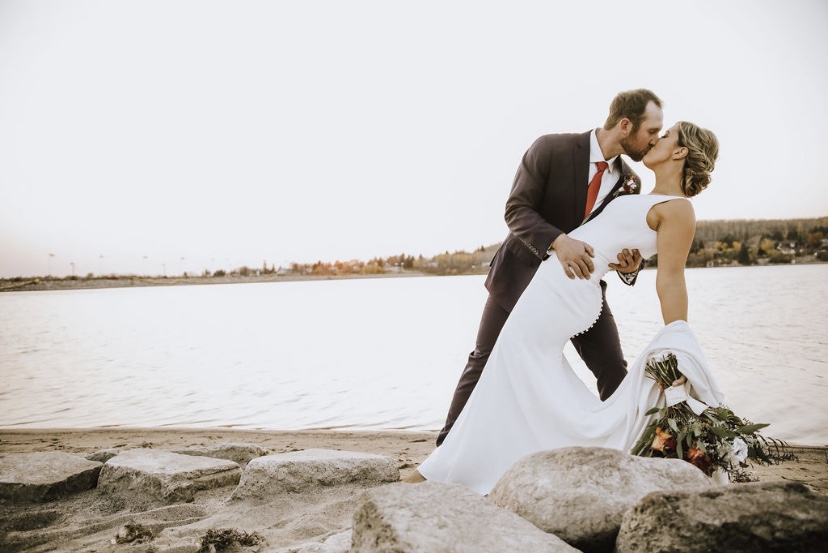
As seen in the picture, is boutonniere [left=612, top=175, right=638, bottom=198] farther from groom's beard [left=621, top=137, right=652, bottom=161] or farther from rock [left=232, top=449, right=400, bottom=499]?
rock [left=232, top=449, right=400, bottom=499]

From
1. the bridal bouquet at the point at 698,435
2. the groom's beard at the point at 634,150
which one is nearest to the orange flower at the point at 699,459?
the bridal bouquet at the point at 698,435

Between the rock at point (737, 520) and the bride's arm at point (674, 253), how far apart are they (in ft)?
4.34

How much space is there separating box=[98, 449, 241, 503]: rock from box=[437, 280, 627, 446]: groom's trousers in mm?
1804

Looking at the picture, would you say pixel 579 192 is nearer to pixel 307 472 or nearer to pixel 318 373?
pixel 307 472

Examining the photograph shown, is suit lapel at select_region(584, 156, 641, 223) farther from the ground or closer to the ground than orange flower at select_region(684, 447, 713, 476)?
farther from the ground

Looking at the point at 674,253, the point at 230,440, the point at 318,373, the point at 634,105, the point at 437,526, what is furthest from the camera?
the point at 318,373

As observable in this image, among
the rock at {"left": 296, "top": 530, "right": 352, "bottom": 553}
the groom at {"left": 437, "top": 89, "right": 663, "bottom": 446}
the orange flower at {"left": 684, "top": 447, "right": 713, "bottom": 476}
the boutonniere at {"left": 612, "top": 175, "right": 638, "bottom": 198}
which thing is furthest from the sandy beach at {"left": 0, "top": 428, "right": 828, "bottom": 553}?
the boutonniere at {"left": 612, "top": 175, "right": 638, "bottom": 198}

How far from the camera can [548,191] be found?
11.9ft

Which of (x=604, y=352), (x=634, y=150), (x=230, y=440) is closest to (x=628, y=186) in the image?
(x=634, y=150)

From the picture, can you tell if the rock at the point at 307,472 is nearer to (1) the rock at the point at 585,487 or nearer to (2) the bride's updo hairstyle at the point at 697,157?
(1) the rock at the point at 585,487

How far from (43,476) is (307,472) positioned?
1.85 metres

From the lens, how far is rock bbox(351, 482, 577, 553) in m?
1.75

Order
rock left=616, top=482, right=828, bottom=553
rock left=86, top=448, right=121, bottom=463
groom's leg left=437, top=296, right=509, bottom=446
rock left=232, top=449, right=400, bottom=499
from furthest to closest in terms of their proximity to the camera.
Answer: rock left=86, top=448, right=121, bottom=463 → rock left=232, top=449, right=400, bottom=499 → groom's leg left=437, top=296, right=509, bottom=446 → rock left=616, top=482, right=828, bottom=553

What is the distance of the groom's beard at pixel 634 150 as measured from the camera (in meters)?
3.37
